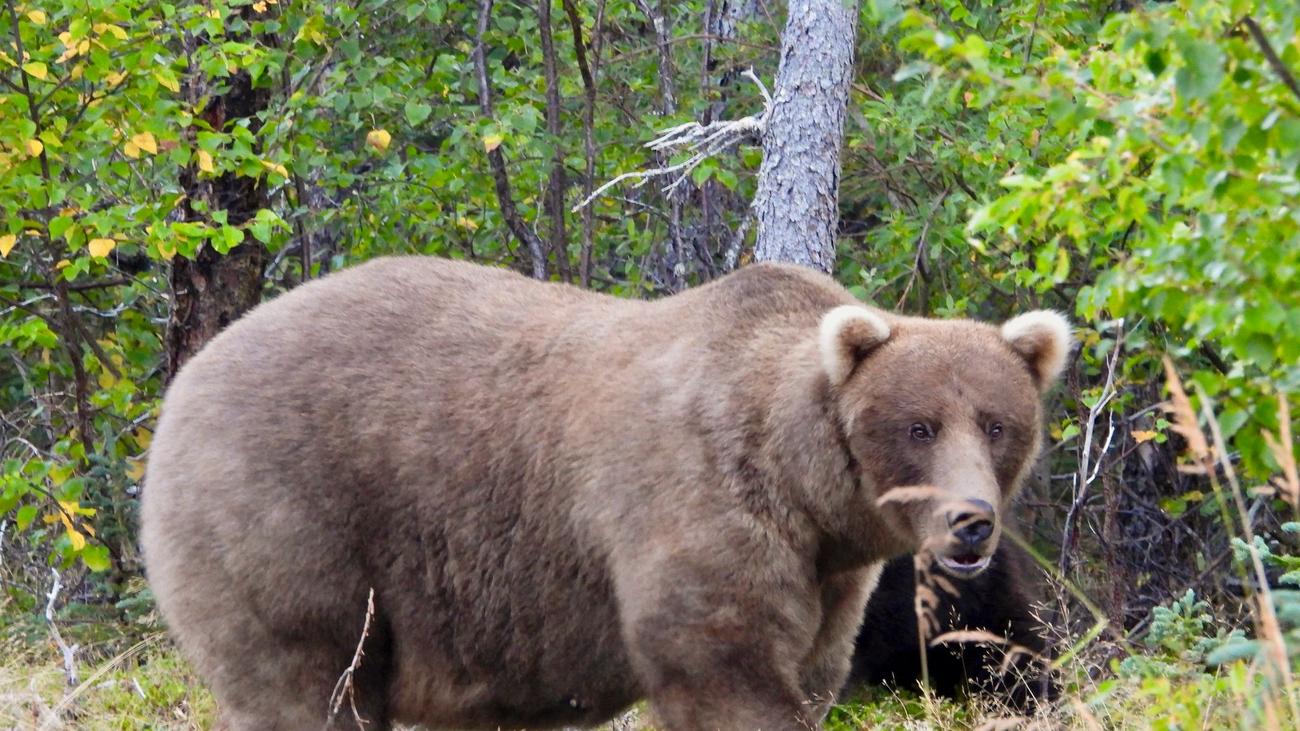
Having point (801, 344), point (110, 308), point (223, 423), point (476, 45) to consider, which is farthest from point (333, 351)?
point (110, 308)

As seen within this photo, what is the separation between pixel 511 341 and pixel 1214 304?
2949 mm

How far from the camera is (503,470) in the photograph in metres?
5.83

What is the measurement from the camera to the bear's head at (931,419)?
5.05m

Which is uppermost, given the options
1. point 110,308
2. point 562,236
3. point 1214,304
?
point 1214,304

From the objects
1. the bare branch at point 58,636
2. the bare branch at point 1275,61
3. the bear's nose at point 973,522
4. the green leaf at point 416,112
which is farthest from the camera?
the green leaf at point 416,112

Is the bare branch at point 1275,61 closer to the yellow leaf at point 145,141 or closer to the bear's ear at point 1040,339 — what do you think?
the bear's ear at point 1040,339

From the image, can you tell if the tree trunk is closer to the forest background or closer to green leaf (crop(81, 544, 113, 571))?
the forest background

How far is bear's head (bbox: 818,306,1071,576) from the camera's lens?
505 centimetres

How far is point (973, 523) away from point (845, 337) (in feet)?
2.37

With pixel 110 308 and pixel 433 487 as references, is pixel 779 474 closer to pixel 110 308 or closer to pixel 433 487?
pixel 433 487

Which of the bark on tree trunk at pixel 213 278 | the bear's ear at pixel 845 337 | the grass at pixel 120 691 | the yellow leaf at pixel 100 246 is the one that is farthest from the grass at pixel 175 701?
the yellow leaf at pixel 100 246

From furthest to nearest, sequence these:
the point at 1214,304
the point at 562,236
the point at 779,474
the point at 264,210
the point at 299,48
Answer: the point at 562,236 → the point at 299,48 → the point at 264,210 → the point at 779,474 → the point at 1214,304

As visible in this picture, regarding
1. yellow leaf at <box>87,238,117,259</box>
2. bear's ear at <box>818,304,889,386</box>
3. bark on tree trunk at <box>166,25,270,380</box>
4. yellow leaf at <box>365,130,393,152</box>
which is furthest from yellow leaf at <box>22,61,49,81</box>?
bear's ear at <box>818,304,889,386</box>

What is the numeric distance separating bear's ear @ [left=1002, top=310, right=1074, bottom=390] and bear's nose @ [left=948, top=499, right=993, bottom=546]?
0.78 metres
